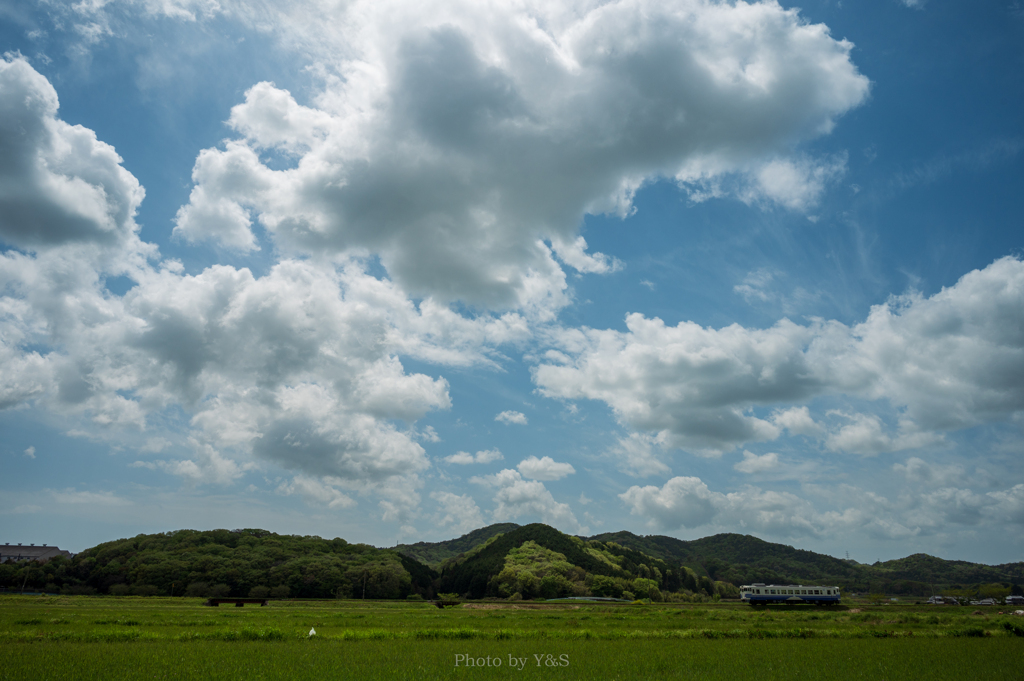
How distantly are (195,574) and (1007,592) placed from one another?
216927 mm

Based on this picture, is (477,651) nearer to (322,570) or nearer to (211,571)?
(322,570)

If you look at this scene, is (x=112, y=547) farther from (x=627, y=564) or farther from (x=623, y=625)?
(x=627, y=564)

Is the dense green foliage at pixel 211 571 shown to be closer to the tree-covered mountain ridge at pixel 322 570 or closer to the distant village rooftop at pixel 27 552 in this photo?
the tree-covered mountain ridge at pixel 322 570

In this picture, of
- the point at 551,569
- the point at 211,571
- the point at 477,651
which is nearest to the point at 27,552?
the point at 211,571

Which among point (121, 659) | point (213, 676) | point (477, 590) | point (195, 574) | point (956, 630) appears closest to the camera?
point (213, 676)

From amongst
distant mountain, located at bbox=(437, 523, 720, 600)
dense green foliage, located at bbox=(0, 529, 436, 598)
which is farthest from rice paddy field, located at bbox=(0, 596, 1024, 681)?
distant mountain, located at bbox=(437, 523, 720, 600)

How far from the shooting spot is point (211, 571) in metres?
99.9

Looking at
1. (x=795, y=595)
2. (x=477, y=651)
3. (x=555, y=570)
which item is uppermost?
(x=477, y=651)

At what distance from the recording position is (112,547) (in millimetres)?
107438

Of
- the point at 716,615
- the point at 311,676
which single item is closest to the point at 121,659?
the point at 311,676

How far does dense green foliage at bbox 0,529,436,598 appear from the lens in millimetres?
95938

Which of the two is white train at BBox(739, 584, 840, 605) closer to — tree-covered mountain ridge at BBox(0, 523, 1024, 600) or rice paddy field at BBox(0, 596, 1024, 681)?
tree-covered mountain ridge at BBox(0, 523, 1024, 600)

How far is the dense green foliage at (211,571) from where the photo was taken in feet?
315

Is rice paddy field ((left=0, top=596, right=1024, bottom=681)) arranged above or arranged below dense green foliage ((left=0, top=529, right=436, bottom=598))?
above
